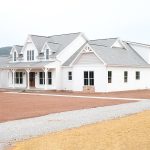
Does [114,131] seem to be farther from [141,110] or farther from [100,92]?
[100,92]

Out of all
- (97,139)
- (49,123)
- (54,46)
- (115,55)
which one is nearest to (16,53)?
(54,46)

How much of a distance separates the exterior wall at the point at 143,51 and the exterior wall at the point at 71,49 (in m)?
6.72

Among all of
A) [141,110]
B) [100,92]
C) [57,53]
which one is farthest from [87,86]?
[141,110]

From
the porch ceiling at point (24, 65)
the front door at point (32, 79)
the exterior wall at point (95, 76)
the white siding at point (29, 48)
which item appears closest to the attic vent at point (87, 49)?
the exterior wall at point (95, 76)

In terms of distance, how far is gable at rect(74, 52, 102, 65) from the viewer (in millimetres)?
40250

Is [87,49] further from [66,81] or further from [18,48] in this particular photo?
[18,48]

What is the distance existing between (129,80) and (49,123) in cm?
2803

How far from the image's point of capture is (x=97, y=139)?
1242 centimetres

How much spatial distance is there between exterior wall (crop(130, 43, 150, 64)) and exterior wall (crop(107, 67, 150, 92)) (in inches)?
78.3

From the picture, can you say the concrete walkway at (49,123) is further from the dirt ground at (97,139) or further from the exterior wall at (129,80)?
the exterior wall at (129,80)

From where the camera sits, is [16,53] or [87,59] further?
[16,53]

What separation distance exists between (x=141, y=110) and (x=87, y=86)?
19207 millimetres

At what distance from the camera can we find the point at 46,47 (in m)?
45.7

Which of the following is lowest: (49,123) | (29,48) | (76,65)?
(49,123)
